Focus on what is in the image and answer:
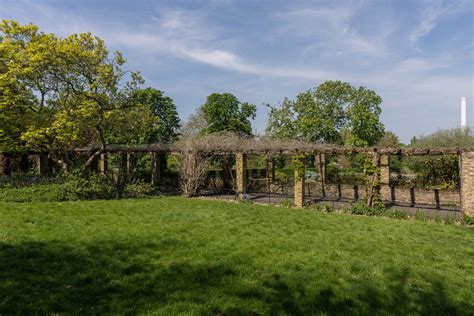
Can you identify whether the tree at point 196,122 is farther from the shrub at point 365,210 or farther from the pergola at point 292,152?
the shrub at point 365,210

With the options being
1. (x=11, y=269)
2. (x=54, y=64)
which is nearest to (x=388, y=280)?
(x=11, y=269)

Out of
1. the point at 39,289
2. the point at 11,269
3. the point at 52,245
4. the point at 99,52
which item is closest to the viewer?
the point at 39,289

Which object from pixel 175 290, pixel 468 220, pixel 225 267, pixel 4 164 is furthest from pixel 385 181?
pixel 4 164

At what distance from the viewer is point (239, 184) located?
656 inches

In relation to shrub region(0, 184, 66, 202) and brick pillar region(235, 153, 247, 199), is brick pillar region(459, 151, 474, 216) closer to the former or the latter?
brick pillar region(235, 153, 247, 199)

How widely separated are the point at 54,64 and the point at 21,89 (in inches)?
105

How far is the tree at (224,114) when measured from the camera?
128 feet

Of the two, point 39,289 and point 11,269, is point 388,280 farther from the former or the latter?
point 11,269

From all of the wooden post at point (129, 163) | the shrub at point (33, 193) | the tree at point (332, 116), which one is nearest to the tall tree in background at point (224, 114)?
the tree at point (332, 116)

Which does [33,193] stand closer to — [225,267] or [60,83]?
[60,83]

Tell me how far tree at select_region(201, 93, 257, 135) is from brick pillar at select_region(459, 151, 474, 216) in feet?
91.4

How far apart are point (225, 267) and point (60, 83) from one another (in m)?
13.5

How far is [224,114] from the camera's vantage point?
39.4 metres

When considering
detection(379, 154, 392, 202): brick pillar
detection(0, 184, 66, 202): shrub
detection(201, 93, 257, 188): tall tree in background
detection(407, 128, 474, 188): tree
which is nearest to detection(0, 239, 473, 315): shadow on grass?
detection(0, 184, 66, 202): shrub
